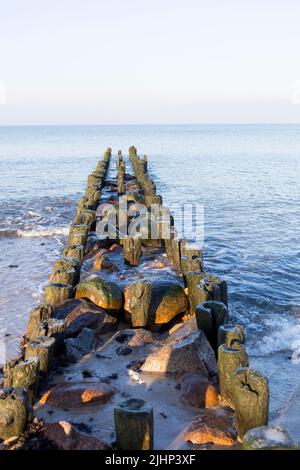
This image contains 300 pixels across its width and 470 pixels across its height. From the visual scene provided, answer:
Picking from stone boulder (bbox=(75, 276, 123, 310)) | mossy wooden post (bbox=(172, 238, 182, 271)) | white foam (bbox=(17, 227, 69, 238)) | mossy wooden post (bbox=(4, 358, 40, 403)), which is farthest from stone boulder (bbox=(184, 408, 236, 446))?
white foam (bbox=(17, 227, 69, 238))

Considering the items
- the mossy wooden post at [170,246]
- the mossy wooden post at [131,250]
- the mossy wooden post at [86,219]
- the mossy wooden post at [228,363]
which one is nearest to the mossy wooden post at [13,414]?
the mossy wooden post at [228,363]

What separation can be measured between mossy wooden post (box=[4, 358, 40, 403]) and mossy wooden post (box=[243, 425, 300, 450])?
9.35 ft

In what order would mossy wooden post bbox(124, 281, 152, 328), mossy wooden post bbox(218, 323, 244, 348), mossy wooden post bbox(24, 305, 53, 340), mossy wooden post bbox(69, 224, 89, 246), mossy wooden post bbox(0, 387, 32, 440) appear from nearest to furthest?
mossy wooden post bbox(0, 387, 32, 440) → mossy wooden post bbox(218, 323, 244, 348) → mossy wooden post bbox(24, 305, 53, 340) → mossy wooden post bbox(124, 281, 152, 328) → mossy wooden post bbox(69, 224, 89, 246)

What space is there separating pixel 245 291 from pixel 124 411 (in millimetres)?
7696

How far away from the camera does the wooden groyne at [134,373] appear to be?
5469mm

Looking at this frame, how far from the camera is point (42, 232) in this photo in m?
18.4

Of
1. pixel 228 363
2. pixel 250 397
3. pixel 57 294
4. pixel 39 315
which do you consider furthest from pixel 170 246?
pixel 250 397

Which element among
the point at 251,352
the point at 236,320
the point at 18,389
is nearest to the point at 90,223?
the point at 236,320

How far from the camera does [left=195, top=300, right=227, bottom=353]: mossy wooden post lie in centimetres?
784

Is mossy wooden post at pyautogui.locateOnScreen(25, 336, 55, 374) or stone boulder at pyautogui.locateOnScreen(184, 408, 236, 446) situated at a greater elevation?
mossy wooden post at pyautogui.locateOnScreen(25, 336, 55, 374)

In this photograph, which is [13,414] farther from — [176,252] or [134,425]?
[176,252]

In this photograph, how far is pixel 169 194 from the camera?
29.6 meters

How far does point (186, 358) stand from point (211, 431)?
64.7 inches

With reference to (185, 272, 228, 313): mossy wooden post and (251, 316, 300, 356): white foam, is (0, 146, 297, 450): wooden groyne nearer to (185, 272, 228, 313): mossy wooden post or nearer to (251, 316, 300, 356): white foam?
(185, 272, 228, 313): mossy wooden post
